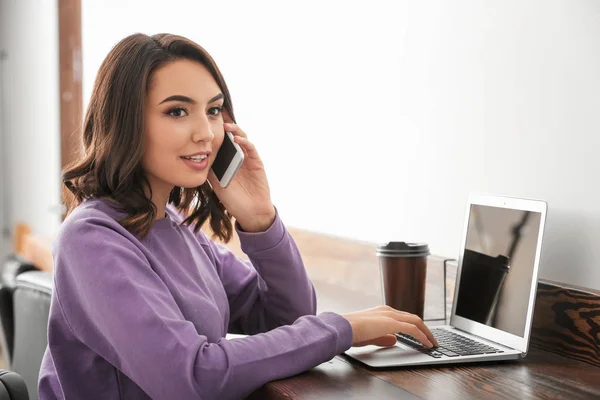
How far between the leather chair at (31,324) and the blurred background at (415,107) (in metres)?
0.33

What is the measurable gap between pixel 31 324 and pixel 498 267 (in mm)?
1025

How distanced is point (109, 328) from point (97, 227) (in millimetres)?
159

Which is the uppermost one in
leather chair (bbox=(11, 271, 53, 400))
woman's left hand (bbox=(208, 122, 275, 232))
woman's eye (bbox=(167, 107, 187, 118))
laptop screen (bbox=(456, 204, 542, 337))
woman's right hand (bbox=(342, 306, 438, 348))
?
woman's eye (bbox=(167, 107, 187, 118))

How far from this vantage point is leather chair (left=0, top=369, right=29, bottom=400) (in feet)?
4.03

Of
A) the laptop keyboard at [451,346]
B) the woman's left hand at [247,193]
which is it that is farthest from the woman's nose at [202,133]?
the laptop keyboard at [451,346]

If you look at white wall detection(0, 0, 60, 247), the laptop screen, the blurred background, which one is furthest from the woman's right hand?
white wall detection(0, 0, 60, 247)

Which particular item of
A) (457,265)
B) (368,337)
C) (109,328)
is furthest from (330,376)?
(457,265)

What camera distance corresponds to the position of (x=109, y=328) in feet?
3.52

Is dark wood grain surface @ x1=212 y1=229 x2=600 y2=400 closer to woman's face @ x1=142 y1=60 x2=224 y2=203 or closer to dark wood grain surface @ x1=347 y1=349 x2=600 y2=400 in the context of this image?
dark wood grain surface @ x1=347 y1=349 x2=600 y2=400

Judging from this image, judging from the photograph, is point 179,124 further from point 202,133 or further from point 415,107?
point 415,107

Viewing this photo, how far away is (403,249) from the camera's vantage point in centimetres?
144

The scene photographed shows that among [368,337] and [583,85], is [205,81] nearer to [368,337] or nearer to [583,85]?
[368,337]

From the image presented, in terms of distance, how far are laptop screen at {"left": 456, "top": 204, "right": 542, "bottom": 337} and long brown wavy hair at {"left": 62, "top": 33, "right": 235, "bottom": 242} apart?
1.86 feet

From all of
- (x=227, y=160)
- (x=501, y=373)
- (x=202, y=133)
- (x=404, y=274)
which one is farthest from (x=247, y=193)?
(x=501, y=373)
